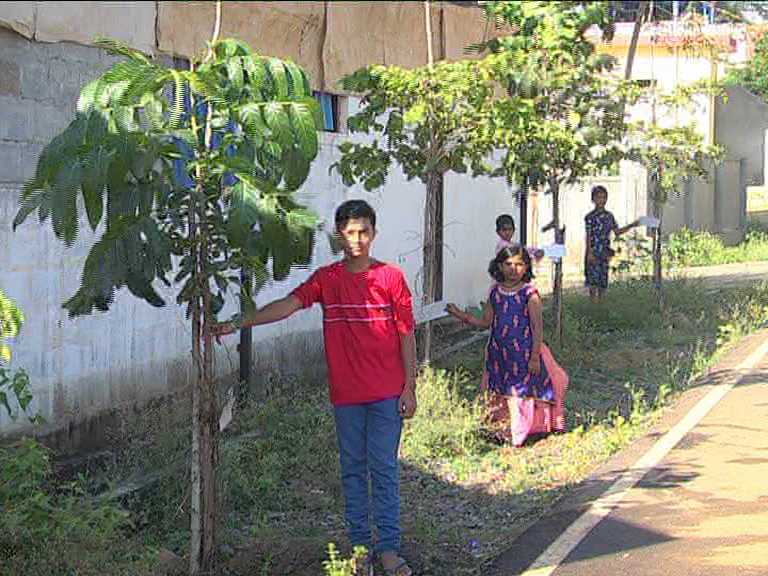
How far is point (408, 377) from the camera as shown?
21.5 ft

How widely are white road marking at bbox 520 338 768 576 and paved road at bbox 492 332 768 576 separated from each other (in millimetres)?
16

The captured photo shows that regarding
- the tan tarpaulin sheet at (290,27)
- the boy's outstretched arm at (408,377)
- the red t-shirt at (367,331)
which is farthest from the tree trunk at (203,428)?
the tan tarpaulin sheet at (290,27)

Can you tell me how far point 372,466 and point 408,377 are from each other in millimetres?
467

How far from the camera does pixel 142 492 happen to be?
24.7ft

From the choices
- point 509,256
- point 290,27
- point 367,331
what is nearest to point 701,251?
point 290,27

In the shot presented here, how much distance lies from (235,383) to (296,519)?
277cm

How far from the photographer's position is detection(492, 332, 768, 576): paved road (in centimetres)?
667

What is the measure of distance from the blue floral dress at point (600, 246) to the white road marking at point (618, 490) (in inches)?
161

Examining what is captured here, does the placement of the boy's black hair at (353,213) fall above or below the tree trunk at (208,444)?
above

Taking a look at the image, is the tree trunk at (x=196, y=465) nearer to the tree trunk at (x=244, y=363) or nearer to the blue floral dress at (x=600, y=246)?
the tree trunk at (x=244, y=363)

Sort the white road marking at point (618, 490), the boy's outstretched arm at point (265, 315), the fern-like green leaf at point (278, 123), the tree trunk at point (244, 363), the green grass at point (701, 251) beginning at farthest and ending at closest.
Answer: the green grass at point (701, 251) → the tree trunk at point (244, 363) → the white road marking at point (618, 490) → the boy's outstretched arm at point (265, 315) → the fern-like green leaf at point (278, 123)

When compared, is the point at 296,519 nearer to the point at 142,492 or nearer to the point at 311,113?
the point at 142,492

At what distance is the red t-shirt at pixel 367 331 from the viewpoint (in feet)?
21.2

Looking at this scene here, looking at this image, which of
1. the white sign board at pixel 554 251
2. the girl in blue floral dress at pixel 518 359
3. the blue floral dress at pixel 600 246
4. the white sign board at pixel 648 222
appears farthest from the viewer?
the blue floral dress at pixel 600 246
